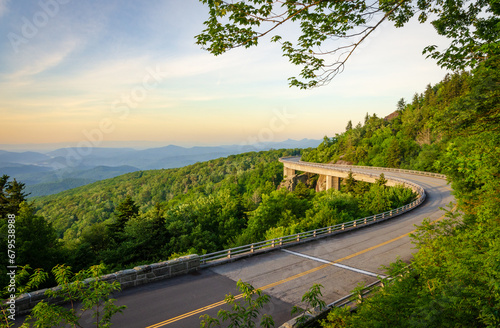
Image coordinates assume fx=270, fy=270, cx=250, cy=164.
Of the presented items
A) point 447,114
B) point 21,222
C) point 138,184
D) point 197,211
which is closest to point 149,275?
point 447,114

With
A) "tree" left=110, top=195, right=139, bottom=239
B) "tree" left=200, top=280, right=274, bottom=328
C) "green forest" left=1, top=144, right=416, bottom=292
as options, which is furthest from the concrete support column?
"tree" left=200, top=280, right=274, bottom=328

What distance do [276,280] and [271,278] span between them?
0.31 m

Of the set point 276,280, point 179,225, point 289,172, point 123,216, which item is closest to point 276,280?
point 276,280

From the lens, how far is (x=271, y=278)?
1302 centimetres

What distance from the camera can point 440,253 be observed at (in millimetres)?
9102

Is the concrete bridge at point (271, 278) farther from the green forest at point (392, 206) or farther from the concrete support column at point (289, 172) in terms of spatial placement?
the concrete support column at point (289, 172)

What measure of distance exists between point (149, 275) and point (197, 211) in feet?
115

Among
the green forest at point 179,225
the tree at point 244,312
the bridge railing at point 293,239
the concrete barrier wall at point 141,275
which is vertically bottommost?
the green forest at point 179,225

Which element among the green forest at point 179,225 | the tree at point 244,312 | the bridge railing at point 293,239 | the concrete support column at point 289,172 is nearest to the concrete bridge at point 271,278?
the bridge railing at point 293,239

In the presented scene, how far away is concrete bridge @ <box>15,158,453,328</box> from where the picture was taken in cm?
982

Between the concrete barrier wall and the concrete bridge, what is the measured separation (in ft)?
0.15

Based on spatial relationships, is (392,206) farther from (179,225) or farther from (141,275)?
(141,275)

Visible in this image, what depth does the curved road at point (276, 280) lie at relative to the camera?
32.1 ft

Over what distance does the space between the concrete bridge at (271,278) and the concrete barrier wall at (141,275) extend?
5 cm
